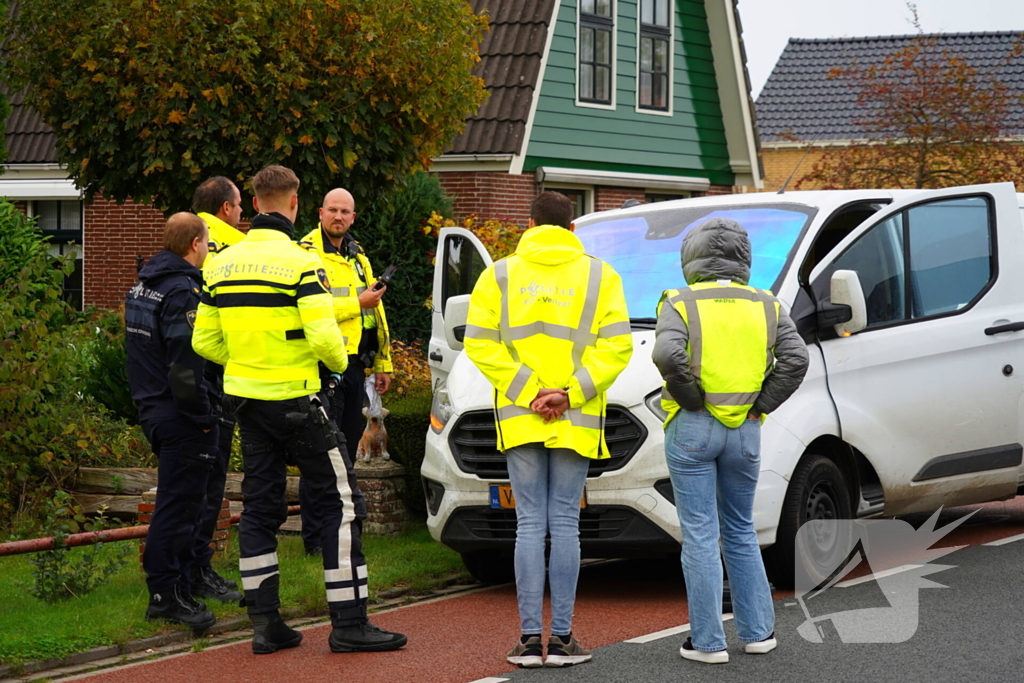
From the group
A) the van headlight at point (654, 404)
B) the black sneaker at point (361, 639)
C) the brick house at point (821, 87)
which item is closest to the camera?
the black sneaker at point (361, 639)

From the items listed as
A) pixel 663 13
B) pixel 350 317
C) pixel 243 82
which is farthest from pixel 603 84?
pixel 350 317

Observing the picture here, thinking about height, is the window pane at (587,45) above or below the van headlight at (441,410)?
above

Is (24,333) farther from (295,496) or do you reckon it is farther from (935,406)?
(935,406)

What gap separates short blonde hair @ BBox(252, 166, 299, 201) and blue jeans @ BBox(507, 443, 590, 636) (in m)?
1.61

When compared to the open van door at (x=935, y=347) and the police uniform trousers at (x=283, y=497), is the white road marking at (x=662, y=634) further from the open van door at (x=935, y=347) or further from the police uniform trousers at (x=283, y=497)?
the open van door at (x=935, y=347)

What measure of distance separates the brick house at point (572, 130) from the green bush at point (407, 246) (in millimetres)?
1980

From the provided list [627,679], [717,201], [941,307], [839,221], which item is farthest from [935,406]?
[627,679]

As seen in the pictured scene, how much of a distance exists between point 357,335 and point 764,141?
82.5 ft

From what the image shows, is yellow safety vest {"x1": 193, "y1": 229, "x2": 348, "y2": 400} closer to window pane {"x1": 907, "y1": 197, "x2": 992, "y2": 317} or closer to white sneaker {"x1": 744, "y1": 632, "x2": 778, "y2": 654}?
white sneaker {"x1": 744, "y1": 632, "x2": 778, "y2": 654}

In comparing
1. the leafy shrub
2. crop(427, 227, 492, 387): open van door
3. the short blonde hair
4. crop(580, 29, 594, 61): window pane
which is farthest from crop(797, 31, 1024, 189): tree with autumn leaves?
the short blonde hair

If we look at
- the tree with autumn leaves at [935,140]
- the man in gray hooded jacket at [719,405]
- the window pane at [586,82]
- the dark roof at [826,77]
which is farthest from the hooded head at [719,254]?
the dark roof at [826,77]

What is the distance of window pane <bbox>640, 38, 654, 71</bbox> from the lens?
2222 centimetres

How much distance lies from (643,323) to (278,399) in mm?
2369

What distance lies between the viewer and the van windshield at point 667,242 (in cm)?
815
